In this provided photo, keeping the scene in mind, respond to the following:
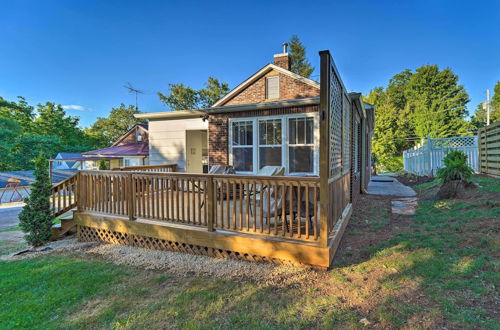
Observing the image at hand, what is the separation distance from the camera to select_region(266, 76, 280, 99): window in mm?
8773

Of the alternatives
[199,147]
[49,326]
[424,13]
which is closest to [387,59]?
[424,13]

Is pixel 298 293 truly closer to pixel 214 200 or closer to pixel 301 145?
pixel 214 200

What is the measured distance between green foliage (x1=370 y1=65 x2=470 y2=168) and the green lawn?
2422 cm

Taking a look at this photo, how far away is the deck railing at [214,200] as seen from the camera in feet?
11.0

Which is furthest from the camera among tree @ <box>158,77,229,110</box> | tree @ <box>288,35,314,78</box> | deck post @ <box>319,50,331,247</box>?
tree @ <box>158,77,229,110</box>

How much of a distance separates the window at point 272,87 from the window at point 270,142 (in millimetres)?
2015

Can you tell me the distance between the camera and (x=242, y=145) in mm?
7555

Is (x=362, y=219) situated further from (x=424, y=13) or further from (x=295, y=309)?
(x=424, y=13)

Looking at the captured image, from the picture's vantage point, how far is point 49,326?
89.7 inches

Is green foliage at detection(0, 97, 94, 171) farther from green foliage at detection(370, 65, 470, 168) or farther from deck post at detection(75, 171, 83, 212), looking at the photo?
green foliage at detection(370, 65, 470, 168)

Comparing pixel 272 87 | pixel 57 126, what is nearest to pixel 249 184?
pixel 272 87

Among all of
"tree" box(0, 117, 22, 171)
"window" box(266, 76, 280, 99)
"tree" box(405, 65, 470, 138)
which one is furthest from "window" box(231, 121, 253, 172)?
"tree" box(405, 65, 470, 138)

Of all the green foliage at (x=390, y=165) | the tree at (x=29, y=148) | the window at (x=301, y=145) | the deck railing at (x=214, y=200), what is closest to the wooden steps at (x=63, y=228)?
the deck railing at (x=214, y=200)

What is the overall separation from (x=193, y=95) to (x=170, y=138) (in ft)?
66.8
